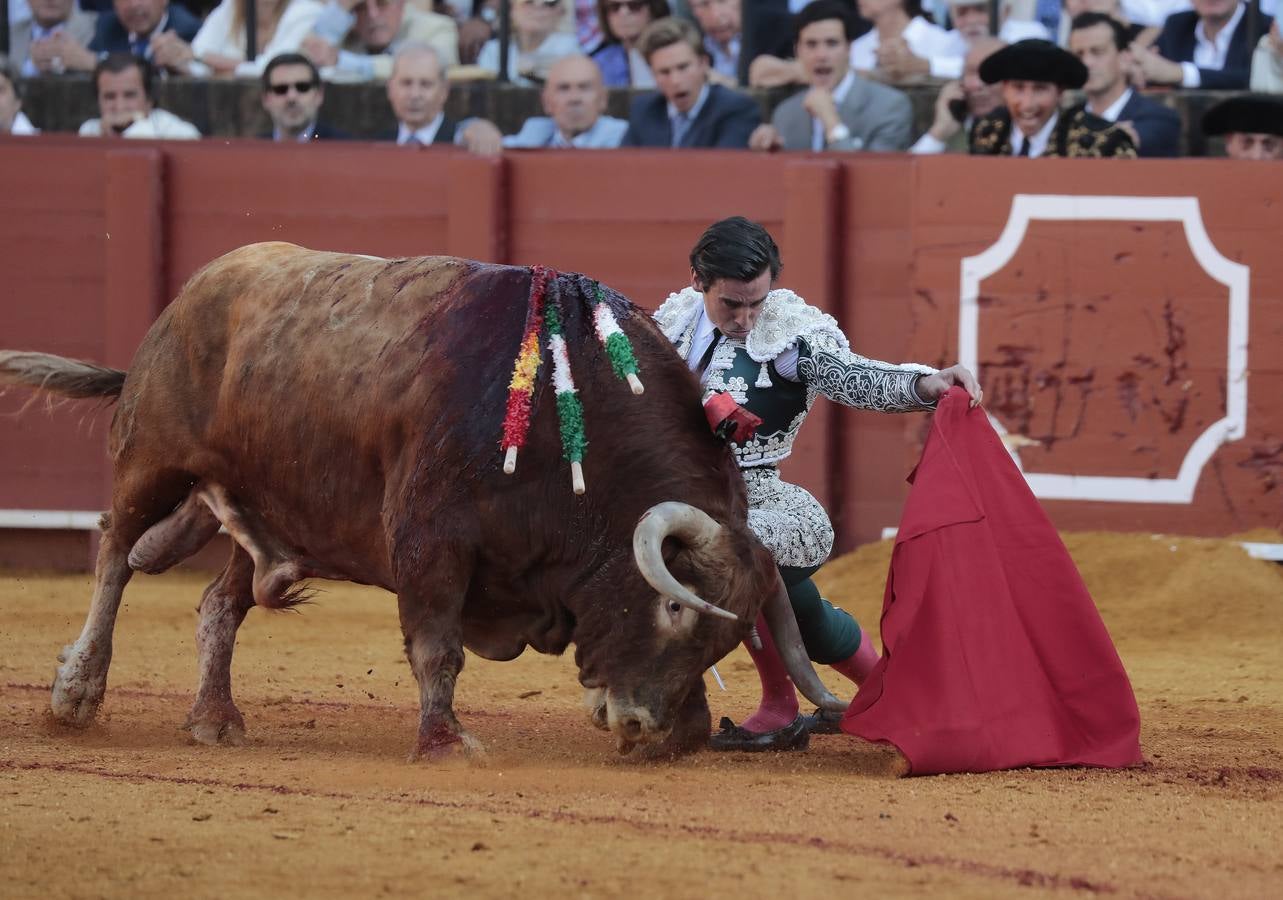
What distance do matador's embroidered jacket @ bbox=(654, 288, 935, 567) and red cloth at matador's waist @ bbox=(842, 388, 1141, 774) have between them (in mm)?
185

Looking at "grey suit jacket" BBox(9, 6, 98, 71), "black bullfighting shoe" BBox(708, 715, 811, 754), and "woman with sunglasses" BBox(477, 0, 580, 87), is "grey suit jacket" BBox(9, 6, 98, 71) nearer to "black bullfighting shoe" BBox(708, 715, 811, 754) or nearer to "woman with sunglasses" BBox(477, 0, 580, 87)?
"woman with sunglasses" BBox(477, 0, 580, 87)

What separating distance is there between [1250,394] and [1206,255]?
1.83ft

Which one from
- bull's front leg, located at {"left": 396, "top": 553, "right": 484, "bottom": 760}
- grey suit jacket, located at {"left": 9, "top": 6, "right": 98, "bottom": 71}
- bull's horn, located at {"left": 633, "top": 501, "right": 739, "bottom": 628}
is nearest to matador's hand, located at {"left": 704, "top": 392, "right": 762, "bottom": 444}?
bull's horn, located at {"left": 633, "top": 501, "right": 739, "bottom": 628}

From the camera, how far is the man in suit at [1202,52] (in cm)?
779

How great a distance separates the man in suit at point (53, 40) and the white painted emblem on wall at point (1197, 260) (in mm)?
4672

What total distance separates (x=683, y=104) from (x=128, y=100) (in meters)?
2.61

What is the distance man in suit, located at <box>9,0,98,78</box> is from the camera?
30.2 feet

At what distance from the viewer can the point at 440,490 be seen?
3.96 meters

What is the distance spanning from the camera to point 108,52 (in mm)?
9180

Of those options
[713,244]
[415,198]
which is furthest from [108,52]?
[713,244]

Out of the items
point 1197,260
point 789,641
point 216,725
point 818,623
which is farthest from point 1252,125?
point 216,725

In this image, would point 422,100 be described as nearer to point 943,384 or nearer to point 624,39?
point 624,39

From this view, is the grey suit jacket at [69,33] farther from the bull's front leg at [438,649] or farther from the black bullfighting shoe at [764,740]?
the black bullfighting shoe at [764,740]

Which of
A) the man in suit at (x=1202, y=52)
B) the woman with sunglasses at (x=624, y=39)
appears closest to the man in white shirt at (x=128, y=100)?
the woman with sunglasses at (x=624, y=39)
